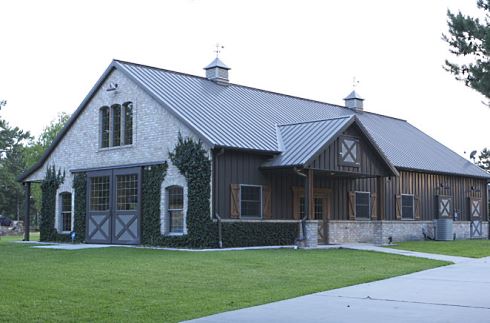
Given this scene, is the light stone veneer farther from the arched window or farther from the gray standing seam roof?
the gray standing seam roof

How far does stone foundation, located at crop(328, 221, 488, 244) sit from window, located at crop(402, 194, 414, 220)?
39 centimetres

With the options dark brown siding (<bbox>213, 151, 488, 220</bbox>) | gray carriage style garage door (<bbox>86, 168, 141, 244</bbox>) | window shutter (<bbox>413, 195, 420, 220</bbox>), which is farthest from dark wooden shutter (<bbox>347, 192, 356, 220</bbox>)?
gray carriage style garage door (<bbox>86, 168, 141, 244</bbox>)

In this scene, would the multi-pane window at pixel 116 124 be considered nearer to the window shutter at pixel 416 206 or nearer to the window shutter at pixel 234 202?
the window shutter at pixel 234 202

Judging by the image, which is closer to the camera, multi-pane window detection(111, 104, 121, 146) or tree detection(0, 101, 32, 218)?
multi-pane window detection(111, 104, 121, 146)

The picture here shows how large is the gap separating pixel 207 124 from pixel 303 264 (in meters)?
8.61

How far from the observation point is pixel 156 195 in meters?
24.1

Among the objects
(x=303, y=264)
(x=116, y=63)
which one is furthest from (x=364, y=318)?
(x=116, y=63)

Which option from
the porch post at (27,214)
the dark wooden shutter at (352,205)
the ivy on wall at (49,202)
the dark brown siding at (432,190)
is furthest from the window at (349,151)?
the porch post at (27,214)

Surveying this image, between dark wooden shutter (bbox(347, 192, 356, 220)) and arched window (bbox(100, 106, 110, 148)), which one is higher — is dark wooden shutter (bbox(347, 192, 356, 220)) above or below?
below

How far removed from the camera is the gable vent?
95.8ft

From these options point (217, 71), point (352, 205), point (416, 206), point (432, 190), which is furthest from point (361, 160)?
point (432, 190)

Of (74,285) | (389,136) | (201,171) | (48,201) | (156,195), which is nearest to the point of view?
(74,285)

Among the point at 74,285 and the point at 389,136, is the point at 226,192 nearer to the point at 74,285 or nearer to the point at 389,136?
the point at 74,285

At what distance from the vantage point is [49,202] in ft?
96.3
